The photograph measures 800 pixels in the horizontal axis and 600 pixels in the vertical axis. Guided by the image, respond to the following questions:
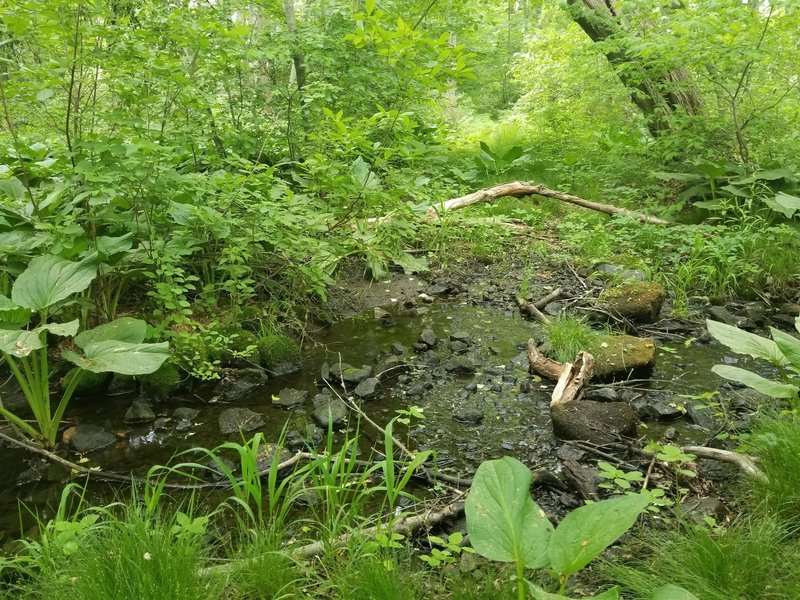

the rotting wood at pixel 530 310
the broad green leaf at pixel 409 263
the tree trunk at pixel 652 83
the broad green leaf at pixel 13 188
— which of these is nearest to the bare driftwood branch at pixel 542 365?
the rotting wood at pixel 530 310

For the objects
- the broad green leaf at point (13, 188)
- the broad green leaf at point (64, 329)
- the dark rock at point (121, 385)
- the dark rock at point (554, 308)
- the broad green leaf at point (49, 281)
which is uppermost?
the broad green leaf at point (13, 188)

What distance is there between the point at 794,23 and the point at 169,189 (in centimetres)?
608

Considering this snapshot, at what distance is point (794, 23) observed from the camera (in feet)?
17.3

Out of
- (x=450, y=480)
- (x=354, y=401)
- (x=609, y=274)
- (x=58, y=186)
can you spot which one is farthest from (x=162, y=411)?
(x=609, y=274)

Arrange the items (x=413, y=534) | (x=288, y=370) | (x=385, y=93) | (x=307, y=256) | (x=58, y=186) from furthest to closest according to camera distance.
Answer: (x=385, y=93)
(x=307, y=256)
(x=288, y=370)
(x=58, y=186)
(x=413, y=534)

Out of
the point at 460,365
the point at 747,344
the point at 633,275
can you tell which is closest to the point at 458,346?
the point at 460,365

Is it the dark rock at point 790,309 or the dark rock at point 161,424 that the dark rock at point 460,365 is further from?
the dark rock at point 790,309

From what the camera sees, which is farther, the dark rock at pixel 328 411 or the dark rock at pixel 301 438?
the dark rock at pixel 328 411

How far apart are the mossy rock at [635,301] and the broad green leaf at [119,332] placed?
3.76m

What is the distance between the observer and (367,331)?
486 centimetres

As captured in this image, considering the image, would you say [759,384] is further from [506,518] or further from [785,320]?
[785,320]

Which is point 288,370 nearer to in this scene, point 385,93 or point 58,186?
point 58,186

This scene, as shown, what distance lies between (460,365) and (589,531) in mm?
2673

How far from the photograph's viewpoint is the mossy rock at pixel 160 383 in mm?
3658
